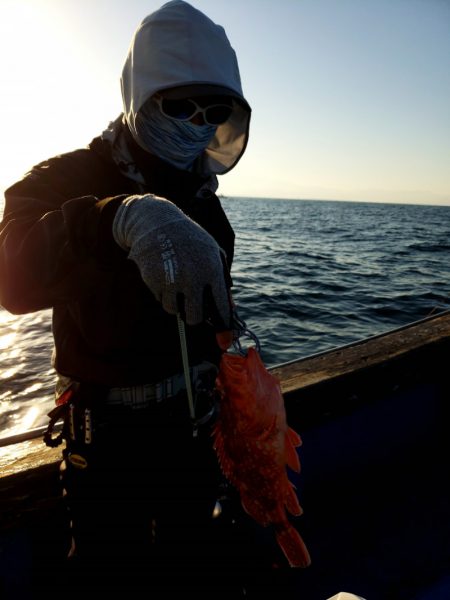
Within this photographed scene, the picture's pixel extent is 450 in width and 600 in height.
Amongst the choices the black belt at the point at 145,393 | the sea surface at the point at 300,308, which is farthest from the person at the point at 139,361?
the sea surface at the point at 300,308

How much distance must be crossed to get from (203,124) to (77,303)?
1.04 m

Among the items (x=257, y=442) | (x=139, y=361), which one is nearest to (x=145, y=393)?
(x=139, y=361)

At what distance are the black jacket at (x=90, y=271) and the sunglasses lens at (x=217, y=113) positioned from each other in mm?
297

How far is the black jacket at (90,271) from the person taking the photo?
1153 millimetres

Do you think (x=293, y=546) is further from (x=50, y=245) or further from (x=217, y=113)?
(x=217, y=113)

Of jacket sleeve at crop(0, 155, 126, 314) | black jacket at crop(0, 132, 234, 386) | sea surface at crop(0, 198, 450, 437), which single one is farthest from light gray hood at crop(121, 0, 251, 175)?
sea surface at crop(0, 198, 450, 437)

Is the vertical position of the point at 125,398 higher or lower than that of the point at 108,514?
higher

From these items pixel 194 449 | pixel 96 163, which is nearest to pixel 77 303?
pixel 96 163

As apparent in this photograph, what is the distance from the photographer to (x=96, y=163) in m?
1.74

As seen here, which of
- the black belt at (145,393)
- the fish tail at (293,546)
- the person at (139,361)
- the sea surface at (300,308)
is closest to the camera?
the person at (139,361)

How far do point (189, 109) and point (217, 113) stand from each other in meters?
0.15

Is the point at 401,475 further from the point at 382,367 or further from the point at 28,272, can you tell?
the point at 28,272

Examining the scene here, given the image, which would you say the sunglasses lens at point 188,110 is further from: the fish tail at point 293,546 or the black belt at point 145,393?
the fish tail at point 293,546

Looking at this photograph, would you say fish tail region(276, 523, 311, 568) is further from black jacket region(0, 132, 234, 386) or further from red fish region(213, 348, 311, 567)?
black jacket region(0, 132, 234, 386)
